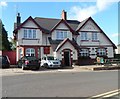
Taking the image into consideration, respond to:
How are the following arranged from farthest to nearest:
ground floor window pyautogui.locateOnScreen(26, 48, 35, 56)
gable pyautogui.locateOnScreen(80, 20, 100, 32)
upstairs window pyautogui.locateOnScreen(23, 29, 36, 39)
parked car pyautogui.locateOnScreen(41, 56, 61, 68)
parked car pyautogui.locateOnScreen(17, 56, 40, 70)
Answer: gable pyautogui.locateOnScreen(80, 20, 100, 32), upstairs window pyautogui.locateOnScreen(23, 29, 36, 39), ground floor window pyautogui.locateOnScreen(26, 48, 35, 56), parked car pyautogui.locateOnScreen(41, 56, 61, 68), parked car pyautogui.locateOnScreen(17, 56, 40, 70)

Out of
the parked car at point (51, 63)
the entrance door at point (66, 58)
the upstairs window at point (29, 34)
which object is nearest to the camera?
the parked car at point (51, 63)

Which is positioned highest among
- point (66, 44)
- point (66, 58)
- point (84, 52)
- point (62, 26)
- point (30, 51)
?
point (62, 26)

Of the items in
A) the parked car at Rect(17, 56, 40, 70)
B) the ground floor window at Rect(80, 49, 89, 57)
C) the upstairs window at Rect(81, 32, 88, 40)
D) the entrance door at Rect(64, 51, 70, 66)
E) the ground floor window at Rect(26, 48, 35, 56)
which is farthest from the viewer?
the upstairs window at Rect(81, 32, 88, 40)

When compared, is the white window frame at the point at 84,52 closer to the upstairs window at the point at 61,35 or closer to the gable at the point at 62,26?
the upstairs window at the point at 61,35

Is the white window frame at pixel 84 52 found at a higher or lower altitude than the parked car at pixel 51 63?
higher

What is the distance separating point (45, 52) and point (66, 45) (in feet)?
11.5

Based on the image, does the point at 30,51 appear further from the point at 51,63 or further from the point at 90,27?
the point at 90,27

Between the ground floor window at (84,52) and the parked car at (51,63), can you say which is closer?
the parked car at (51,63)

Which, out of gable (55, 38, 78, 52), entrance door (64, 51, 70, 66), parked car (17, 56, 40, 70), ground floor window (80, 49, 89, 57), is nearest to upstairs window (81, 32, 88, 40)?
ground floor window (80, 49, 89, 57)

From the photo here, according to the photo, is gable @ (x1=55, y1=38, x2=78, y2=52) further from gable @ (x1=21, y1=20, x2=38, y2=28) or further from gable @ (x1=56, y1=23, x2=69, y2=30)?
gable @ (x1=21, y1=20, x2=38, y2=28)

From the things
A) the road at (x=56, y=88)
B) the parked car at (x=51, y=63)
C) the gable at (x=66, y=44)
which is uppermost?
the gable at (x=66, y=44)

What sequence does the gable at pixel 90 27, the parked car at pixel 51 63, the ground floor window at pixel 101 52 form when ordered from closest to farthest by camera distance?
1. the parked car at pixel 51 63
2. the gable at pixel 90 27
3. the ground floor window at pixel 101 52

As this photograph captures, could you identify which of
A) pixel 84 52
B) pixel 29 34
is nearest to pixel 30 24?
pixel 29 34

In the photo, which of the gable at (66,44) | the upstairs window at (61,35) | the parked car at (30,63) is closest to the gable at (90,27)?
the upstairs window at (61,35)
